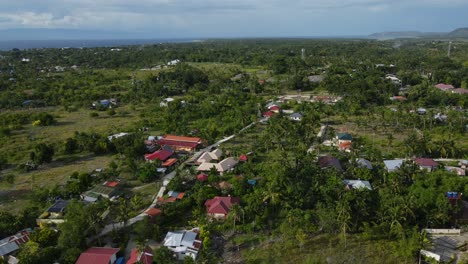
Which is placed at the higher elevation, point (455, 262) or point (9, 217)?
point (9, 217)

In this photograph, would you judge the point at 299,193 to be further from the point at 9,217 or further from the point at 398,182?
the point at 9,217

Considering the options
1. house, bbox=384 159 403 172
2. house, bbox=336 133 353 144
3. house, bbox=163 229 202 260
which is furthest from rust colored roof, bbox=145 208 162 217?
house, bbox=336 133 353 144

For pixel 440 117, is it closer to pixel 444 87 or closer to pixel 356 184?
pixel 444 87

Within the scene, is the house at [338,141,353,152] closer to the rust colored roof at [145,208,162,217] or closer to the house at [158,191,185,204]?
the house at [158,191,185,204]

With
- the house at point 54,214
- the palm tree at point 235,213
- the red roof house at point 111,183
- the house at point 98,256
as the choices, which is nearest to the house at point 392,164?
the palm tree at point 235,213

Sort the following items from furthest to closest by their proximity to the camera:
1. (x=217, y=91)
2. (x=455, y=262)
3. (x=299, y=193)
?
(x=217, y=91), (x=299, y=193), (x=455, y=262)

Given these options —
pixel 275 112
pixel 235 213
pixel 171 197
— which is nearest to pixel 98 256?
pixel 171 197

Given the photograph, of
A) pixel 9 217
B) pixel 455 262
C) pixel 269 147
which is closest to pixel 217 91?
pixel 269 147
